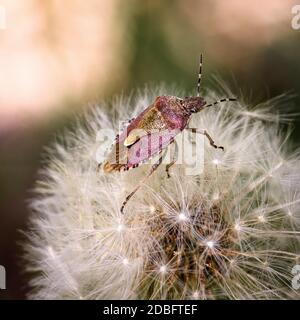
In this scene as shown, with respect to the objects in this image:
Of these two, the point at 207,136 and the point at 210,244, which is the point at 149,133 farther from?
the point at 210,244

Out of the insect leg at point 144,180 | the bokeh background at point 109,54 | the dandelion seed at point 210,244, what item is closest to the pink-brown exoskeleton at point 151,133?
the insect leg at point 144,180

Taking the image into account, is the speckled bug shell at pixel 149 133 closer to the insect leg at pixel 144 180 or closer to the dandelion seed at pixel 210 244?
the insect leg at pixel 144 180

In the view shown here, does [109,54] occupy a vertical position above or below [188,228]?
above

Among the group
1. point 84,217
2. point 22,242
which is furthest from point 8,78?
point 84,217

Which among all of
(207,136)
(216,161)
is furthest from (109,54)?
(216,161)

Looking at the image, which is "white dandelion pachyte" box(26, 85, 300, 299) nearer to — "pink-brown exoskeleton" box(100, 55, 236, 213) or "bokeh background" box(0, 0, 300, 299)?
"pink-brown exoskeleton" box(100, 55, 236, 213)
